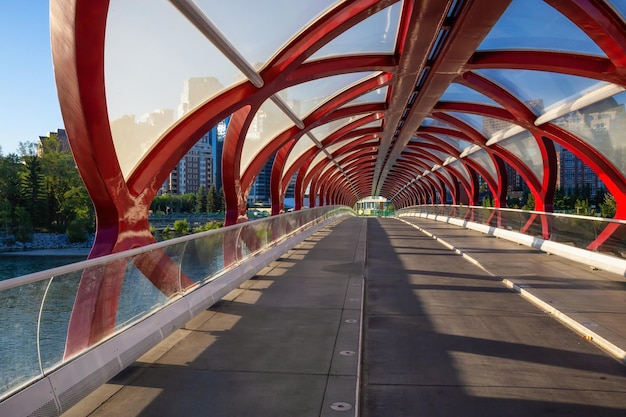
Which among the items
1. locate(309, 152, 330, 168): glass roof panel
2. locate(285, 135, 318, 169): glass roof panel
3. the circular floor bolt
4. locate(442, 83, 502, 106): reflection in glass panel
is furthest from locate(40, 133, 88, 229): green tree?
the circular floor bolt

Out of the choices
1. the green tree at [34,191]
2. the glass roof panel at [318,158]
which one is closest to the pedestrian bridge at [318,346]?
the glass roof panel at [318,158]

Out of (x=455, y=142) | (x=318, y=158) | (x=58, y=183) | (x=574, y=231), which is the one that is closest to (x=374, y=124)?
(x=455, y=142)

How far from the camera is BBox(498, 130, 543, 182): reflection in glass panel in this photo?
87.4ft

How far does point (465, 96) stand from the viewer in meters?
21.4

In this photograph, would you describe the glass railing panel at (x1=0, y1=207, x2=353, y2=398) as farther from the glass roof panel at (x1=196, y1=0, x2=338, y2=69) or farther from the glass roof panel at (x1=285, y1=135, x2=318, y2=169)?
the glass roof panel at (x1=285, y1=135, x2=318, y2=169)

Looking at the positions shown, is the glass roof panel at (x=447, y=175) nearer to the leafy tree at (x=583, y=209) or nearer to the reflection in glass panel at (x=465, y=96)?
the leafy tree at (x=583, y=209)

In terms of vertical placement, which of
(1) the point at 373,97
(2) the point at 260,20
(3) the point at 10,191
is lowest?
(3) the point at 10,191

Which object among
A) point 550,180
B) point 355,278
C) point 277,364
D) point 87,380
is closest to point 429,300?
point 355,278

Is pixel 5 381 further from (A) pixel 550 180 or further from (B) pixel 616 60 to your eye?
(A) pixel 550 180

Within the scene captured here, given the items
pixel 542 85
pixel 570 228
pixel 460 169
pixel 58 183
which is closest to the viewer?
pixel 570 228

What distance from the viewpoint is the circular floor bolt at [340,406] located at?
381 centimetres

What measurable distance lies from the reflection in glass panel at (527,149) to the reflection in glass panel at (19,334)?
25.7m

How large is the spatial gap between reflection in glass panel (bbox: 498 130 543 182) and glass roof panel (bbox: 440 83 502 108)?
5.29 m

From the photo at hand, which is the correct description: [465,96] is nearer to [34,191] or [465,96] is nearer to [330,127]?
[330,127]
